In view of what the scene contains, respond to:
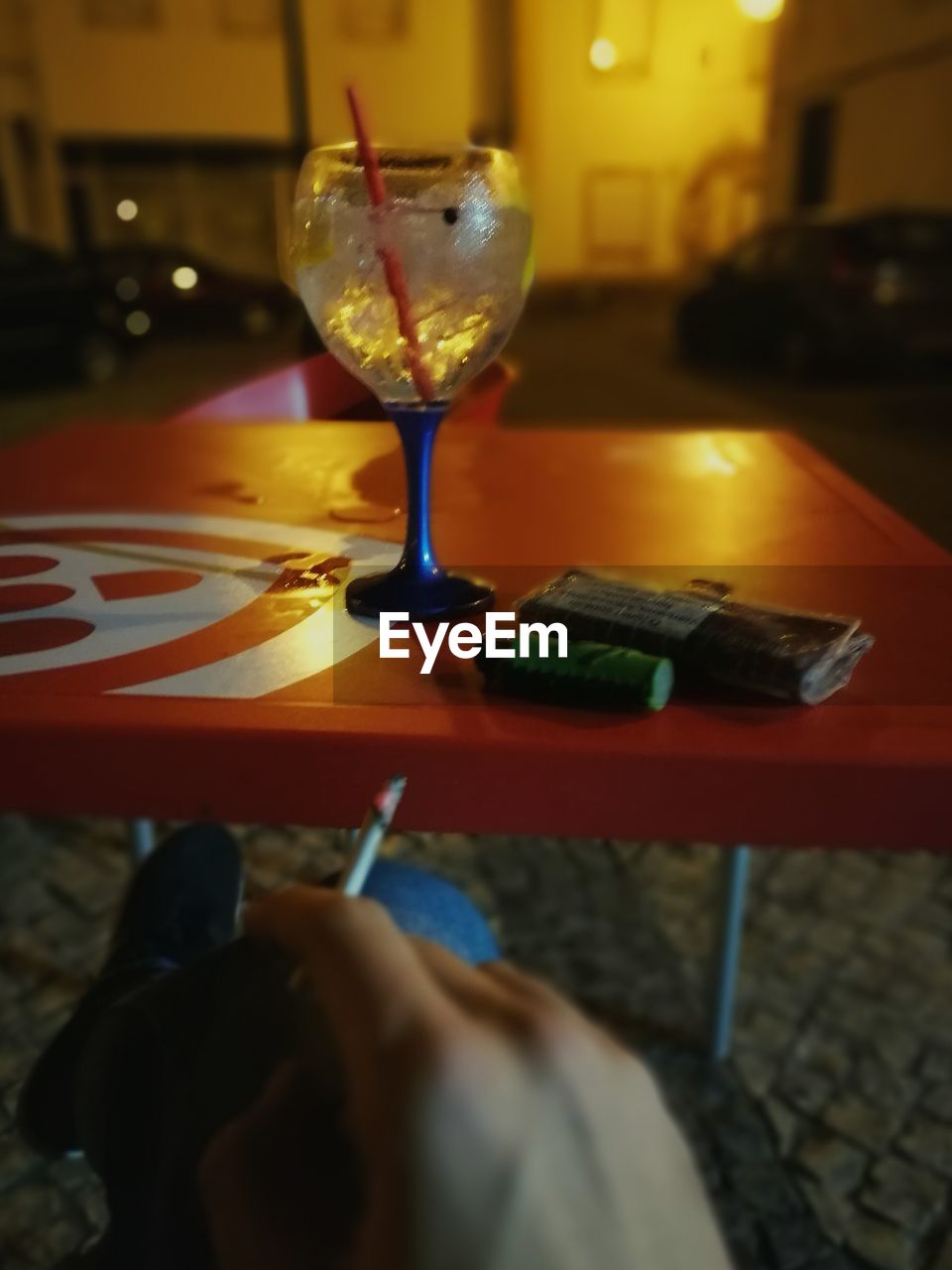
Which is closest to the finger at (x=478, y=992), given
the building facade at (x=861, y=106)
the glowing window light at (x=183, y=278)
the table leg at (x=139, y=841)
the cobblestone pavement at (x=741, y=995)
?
the cobblestone pavement at (x=741, y=995)

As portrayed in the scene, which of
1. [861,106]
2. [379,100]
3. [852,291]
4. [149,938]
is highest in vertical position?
[379,100]

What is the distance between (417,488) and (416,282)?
0.37 ft

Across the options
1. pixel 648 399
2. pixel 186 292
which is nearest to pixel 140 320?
pixel 186 292

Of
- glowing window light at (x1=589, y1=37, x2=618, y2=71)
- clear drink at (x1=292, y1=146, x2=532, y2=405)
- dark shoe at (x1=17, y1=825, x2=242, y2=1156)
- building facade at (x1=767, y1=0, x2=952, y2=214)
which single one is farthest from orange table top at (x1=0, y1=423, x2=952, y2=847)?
glowing window light at (x1=589, y1=37, x2=618, y2=71)

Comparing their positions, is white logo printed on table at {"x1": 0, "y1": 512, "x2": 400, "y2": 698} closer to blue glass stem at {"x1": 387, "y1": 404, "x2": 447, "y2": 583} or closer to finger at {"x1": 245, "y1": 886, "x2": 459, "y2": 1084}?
blue glass stem at {"x1": 387, "y1": 404, "x2": 447, "y2": 583}

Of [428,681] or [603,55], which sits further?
[603,55]

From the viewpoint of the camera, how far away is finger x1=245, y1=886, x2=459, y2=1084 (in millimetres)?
213

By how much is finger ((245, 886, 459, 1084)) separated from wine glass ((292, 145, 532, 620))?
1.02 feet

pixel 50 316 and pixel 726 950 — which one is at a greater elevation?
pixel 50 316

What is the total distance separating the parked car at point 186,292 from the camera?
13.3ft

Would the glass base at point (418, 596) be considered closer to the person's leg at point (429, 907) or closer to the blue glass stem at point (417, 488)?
the blue glass stem at point (417, 488)

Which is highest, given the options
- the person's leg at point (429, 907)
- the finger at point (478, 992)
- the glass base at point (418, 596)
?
the finger at point (478, 992)

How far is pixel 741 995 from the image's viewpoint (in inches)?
43.9

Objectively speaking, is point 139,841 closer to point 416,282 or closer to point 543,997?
point 416,282
